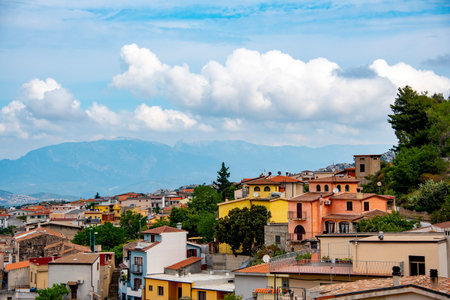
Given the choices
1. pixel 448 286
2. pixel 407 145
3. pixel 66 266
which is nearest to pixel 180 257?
pixel 66 266

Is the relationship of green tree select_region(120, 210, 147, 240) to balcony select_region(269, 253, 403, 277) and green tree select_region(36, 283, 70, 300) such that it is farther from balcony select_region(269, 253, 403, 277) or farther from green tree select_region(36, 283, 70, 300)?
balcony select_region(269, 253, 403, 277)

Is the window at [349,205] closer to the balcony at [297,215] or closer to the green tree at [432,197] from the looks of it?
the balcony at [297,215]

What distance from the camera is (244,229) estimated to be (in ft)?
149

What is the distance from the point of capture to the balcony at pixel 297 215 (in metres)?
45.3

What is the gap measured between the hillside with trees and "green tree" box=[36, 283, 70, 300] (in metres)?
27.8

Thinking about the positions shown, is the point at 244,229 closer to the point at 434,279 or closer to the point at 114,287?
the point at 114,287

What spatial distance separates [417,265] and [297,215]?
1011 inches

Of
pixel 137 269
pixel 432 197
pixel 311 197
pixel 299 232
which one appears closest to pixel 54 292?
pixel 137 269

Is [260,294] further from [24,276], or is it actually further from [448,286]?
[24,276]

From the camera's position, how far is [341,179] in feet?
175

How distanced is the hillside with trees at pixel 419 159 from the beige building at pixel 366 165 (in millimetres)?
944

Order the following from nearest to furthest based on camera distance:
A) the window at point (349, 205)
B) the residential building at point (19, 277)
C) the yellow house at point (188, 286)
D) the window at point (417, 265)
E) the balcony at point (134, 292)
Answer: the window at point (417, 265), the yellow house at point (188, 286), the balcony at point (134, 292), the window at point (349, 205), the residential building at point (19, 277)

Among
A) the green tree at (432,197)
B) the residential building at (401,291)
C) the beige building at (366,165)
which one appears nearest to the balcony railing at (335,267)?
the residential building at (401,291)

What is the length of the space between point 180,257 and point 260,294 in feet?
70.6
